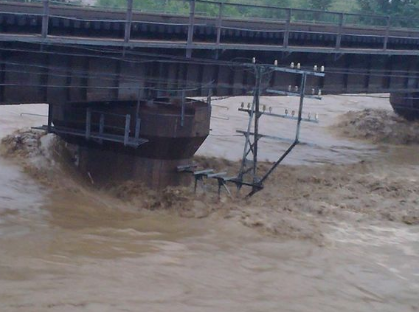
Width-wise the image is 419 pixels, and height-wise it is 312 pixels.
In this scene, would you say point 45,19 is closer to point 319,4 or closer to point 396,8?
point 396,8

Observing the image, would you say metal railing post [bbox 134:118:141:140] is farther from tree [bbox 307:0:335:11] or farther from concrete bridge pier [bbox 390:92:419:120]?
tree [bbox 307:0:335:11]

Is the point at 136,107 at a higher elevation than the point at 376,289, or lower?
higher

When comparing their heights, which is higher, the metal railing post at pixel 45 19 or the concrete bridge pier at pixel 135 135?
the metal railing post at pixel 45 19

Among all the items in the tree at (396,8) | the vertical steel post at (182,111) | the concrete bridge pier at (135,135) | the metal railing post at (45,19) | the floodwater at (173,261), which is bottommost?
the floodwater at (173,261)

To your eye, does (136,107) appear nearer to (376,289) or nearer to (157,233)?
(157,233)

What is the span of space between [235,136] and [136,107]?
1112cm

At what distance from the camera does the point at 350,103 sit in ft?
166

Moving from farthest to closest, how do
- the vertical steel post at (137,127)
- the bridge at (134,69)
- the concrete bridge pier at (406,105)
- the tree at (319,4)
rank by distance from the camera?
1. the tree at (319,4)
2. the concrete bridge pier at (406,105)
3. the vertical steel post at (137,127)
4. the bridge at (134,69)

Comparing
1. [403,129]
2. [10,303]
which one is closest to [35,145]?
[10,303]

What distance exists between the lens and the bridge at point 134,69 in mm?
20500

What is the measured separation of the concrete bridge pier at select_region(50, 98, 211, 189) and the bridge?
0.10 feet

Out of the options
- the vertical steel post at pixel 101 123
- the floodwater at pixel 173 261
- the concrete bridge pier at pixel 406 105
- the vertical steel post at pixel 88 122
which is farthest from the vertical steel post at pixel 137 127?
the concrete bridge pier at pixel 406 105

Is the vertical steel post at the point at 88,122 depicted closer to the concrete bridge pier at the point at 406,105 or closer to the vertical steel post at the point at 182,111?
the vertical steel post at the point at 182,111

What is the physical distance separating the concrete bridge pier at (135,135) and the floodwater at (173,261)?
1478 millimetres
